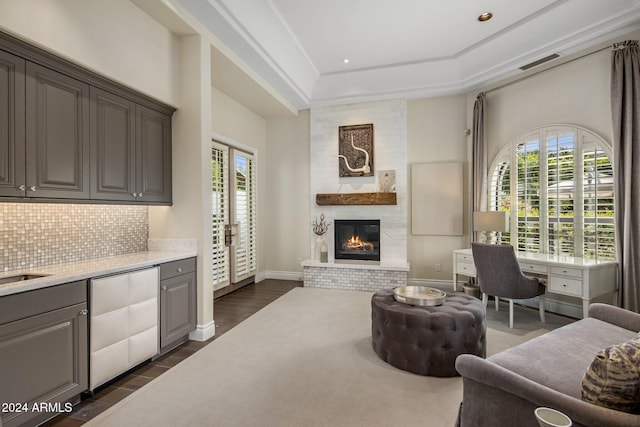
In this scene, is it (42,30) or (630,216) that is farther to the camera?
(630,216)

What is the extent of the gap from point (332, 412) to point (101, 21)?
3.40 meters

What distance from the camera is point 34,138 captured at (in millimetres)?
2121

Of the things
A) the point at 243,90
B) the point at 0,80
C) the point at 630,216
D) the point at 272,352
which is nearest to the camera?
the point at 0,80

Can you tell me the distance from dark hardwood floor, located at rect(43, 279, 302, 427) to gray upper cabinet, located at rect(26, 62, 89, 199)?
1469 millimetres

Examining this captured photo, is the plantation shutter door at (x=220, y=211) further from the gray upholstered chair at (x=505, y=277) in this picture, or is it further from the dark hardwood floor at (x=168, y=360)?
the gray upholstered chair at (x=505, y=277)

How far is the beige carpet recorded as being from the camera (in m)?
1.97

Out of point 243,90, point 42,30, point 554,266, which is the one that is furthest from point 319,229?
point 42,30

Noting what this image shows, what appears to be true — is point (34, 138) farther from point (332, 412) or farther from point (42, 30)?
point (332, 412)

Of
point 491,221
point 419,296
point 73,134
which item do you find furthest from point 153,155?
point 491,221

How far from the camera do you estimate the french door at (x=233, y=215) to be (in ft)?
15.4

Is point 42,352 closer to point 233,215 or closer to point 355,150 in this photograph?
point 233,215

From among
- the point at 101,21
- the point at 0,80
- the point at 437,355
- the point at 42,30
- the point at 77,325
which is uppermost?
the point at 101,21

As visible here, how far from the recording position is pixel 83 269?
2281mm

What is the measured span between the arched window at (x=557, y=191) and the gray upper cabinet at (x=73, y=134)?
4577mm
